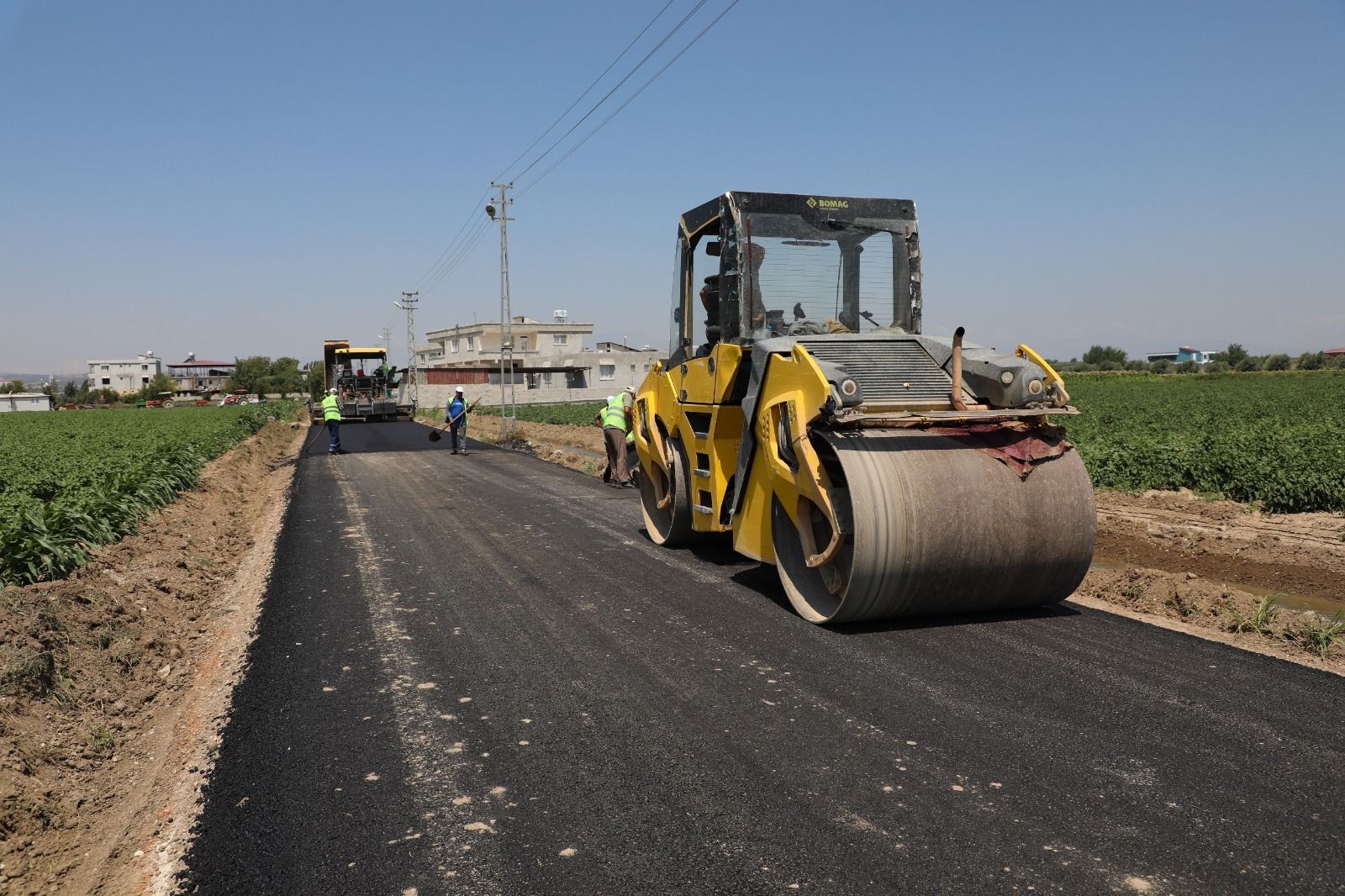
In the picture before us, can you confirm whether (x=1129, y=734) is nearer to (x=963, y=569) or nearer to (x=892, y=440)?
(x=963, y=569)

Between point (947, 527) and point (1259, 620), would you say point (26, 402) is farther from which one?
point (1259, 620)

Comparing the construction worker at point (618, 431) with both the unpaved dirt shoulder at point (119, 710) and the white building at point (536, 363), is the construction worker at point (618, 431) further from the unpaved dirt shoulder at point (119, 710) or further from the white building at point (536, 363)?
the white building at point (536, 363)

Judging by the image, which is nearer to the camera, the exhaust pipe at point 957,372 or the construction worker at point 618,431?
the exhaust pipe at point 957,372

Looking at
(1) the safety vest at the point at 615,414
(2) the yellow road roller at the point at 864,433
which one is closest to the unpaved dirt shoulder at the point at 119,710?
(2) the yellow road roller at the point at 864,433

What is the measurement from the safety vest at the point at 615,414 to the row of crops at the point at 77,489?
6139 mm

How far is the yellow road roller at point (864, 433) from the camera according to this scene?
579cm

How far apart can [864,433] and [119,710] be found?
15.5ft

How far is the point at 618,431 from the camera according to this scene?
14.6m

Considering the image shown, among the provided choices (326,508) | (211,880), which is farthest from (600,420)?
(211,880)

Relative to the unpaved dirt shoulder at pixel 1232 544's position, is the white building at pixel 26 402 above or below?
above

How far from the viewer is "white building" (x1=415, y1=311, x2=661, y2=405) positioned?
196ft

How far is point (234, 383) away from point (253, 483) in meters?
117

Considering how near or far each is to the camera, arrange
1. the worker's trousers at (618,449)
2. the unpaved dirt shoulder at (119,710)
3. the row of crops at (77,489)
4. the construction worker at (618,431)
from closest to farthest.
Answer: the unpaved dirt shoulder at (119,710), the row of crops at (77,489), the construction worker at (618,431), the worker's trousers at (618,449)

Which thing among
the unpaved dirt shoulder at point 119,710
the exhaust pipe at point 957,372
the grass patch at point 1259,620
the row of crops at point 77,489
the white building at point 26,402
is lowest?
the unpaved dirt shoulder at point 119,710
